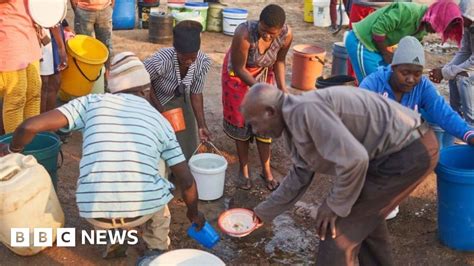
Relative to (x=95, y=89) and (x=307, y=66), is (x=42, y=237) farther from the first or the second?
(x=307, y=66)

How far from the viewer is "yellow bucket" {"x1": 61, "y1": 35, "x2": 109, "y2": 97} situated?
221 inches

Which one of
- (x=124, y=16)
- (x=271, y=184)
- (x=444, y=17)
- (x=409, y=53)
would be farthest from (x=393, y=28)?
(x=124, y=16)

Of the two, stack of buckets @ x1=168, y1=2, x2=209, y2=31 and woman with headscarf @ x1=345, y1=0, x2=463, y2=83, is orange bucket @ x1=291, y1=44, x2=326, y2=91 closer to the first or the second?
woman with headscarf @ x1=345, y1=0, x2=463, y2=83

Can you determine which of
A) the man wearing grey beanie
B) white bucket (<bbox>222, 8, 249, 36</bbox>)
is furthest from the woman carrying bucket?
white bucket (<bbox>222, 8, 249, 36</bbox>)

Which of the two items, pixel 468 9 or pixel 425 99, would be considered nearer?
pixel 425 99

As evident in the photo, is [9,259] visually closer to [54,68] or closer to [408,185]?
[54,68]

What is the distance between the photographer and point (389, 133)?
2.85 m

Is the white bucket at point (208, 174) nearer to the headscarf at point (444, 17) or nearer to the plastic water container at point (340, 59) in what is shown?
the headscarf at point (444, 17)

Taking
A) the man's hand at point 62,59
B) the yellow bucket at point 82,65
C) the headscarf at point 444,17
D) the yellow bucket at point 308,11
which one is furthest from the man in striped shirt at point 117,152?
the yellow bucket at point 308,11

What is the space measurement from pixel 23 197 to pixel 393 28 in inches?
134

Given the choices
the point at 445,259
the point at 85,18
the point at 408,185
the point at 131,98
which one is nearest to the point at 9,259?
the point at 131,98

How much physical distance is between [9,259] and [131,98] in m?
1.52

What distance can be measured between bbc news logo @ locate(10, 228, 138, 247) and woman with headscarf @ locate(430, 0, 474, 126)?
320 cm

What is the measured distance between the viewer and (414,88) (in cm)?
388
